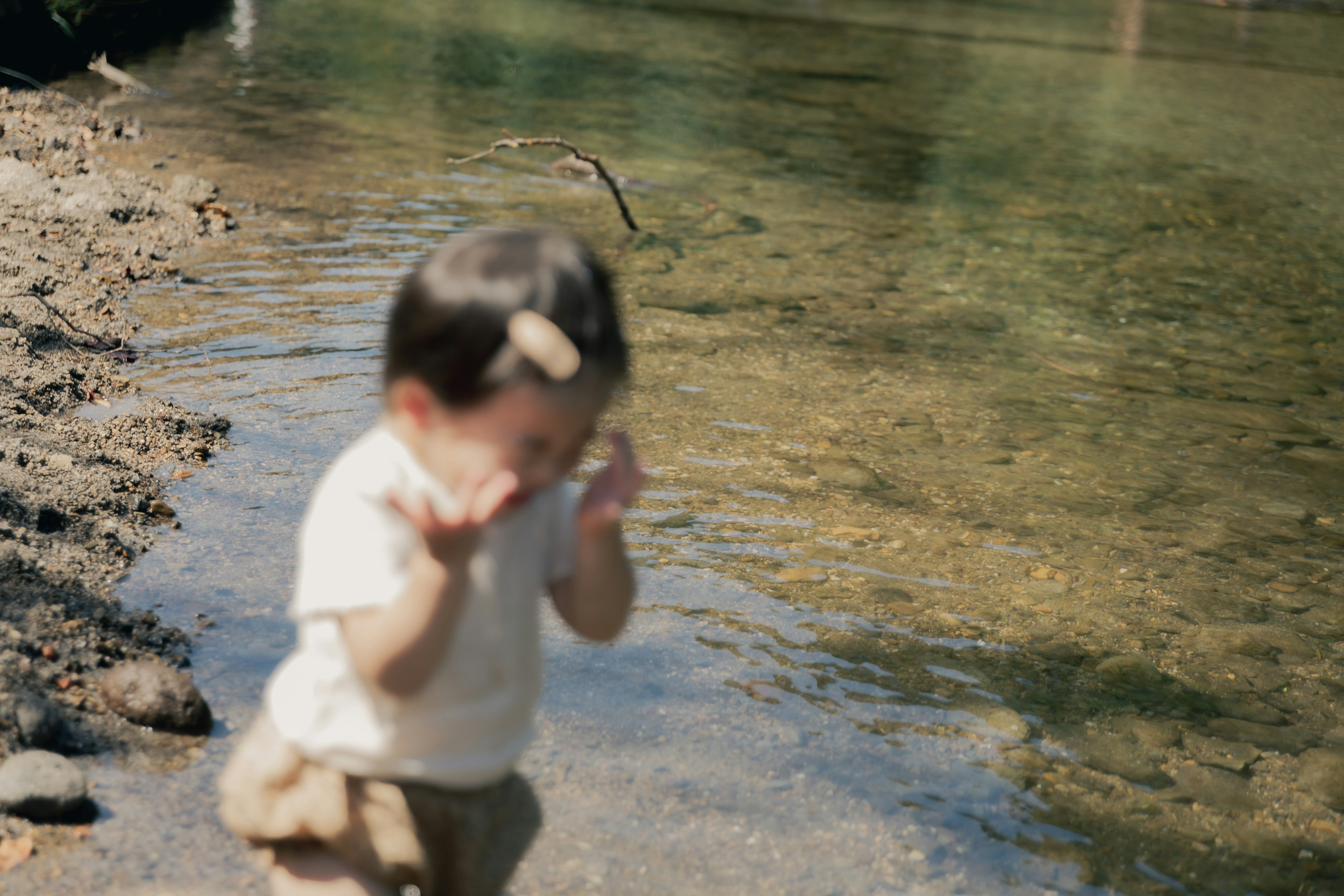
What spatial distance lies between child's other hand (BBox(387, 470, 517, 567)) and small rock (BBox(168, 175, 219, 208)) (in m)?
6.21

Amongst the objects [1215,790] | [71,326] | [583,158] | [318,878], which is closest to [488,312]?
[318,878]

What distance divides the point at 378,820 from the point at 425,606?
0.40 m

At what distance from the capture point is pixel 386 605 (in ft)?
5.07

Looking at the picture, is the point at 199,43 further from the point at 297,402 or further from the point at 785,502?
the point at 785,502

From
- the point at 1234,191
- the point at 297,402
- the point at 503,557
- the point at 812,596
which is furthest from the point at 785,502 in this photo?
the point at 1234,191

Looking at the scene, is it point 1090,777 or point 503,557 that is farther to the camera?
point 1090,777

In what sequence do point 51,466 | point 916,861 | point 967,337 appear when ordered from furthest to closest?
point 967,337 → point 51,466 → point 916,861

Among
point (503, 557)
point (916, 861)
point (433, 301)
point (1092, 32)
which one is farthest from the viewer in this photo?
point (1092, 32)

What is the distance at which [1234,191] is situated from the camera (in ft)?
32.9

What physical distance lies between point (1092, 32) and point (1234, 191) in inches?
482

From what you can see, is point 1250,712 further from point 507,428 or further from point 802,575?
point 507,428

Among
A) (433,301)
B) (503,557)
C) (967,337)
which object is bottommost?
(967,337)

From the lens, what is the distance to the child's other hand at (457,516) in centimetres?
143

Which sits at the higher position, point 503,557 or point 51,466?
point 503,557
